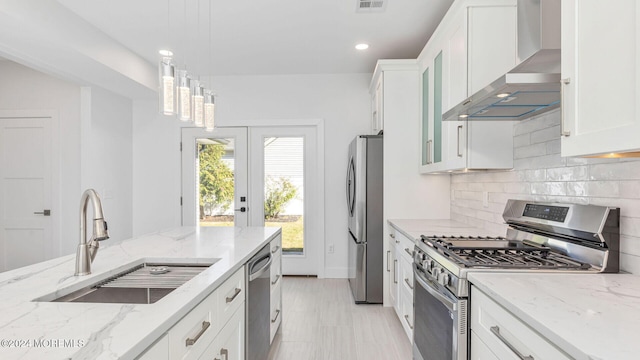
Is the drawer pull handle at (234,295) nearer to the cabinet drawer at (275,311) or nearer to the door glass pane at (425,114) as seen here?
the cabinet drawer at (275,311)

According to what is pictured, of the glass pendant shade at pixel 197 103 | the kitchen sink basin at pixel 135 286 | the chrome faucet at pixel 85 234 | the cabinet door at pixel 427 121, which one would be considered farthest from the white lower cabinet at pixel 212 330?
the cabinet door at pixel 427 121

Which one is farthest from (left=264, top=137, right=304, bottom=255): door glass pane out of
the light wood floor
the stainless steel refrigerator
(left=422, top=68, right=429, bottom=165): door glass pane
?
(left=422, top=68, right=429, bottom=165): door glass pane

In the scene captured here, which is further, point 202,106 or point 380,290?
point 380,290

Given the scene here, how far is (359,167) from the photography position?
137 inches

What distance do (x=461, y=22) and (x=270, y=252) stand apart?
1.95m

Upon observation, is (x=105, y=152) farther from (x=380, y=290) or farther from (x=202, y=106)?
(x=380, y=290)

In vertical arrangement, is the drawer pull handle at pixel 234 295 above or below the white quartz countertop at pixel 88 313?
below

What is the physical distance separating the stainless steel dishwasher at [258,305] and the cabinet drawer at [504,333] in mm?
1111

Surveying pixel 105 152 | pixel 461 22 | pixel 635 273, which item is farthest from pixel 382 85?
pixel 105 152

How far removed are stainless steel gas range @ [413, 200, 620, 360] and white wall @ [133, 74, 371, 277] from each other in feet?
7.69

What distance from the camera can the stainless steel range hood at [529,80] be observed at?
54.6 inches

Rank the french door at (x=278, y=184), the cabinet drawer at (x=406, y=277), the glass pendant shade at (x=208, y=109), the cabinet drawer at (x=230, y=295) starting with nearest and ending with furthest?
the cabinet drawer at (x=230, y=295), the glass pendant shade at (x=208, y=109), the cabinet drawer at (x=406, y=277), the french door at (x=278, y=184)

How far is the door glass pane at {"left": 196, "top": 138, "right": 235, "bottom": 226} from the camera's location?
4.64 m

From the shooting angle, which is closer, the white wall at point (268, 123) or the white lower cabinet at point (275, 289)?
the white lower cabinet at point (275, 289)
